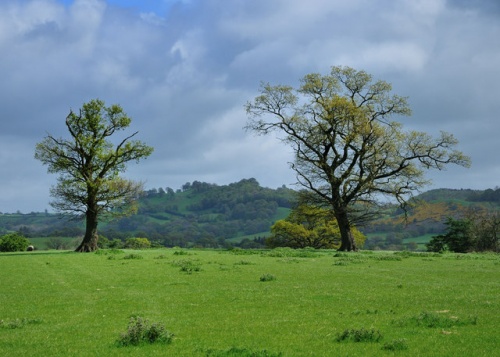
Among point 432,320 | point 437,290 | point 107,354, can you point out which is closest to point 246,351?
point 107,354

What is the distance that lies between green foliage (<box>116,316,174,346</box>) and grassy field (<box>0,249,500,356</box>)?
0.81 feet

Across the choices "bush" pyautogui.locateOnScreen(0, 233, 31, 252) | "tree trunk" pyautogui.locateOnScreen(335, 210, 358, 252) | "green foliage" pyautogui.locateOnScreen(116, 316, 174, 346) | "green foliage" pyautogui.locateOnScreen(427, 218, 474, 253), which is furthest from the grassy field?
"bush" pyautogui.locateOnScreen(0, 233, 31, 252)

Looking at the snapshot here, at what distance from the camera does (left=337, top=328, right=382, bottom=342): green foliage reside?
10.9m

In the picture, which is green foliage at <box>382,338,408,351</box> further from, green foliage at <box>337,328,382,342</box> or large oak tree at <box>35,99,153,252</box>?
large oak tree at <box>35,99,153,252</box>

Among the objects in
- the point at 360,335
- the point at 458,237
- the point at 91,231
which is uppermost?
the point at 91,231

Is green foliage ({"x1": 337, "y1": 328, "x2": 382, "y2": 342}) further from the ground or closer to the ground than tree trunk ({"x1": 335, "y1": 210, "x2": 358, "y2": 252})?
closer to the ground

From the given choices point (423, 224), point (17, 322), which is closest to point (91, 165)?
point (17, 322)

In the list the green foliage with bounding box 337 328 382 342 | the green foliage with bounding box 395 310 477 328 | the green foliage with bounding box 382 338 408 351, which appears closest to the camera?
the green foliage with bounding box 382 338 408 351

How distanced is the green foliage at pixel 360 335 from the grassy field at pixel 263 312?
1.0 inches

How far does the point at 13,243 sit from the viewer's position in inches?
2704

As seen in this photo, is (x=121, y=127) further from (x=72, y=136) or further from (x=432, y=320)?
(x=432, y=320)

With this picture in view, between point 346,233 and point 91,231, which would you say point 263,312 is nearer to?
point 346,233

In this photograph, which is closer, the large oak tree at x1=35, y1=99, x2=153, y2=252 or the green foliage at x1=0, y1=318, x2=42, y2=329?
the green foliage at x1=0, y1=318, x2=42, y2=329

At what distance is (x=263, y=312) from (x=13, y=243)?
63.3m
